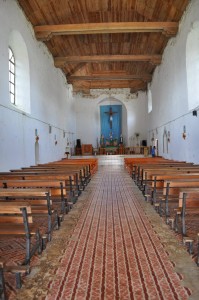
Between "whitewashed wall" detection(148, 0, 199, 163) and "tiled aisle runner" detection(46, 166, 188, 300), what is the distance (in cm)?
684

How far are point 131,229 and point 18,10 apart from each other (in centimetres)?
972

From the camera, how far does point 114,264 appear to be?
3191 mm

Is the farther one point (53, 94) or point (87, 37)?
point (53, 94)

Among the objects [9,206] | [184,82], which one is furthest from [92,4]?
[9,206]

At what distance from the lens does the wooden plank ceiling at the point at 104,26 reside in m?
11.3

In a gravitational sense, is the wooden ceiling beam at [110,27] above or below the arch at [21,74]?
above

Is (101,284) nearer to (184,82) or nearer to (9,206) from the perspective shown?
(9,206)

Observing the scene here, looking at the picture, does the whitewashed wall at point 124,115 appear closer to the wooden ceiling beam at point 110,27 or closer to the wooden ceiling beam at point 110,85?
the wooden ceiling beam at point 110,85

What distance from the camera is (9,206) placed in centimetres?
282

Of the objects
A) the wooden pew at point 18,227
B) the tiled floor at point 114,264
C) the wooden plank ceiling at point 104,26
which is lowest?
the tiled floor at point 114,264

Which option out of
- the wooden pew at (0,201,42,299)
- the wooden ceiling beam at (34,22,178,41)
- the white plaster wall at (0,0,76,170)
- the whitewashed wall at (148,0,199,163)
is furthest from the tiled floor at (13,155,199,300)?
the wooden ceiling beam at (34,22,178,41)

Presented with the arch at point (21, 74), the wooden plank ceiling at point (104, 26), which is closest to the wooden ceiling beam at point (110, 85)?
the wooden plank ceiling at point (104, 26)

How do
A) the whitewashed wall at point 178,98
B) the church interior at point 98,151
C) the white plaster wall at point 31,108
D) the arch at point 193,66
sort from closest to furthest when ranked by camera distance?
1. the church interior at point 98,151
2. the white plaster wall at point 31,108
3. the arch at point 193,66
4. the whitewashed wall at point 178,98

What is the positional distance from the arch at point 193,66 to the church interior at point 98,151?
0.17 feet
